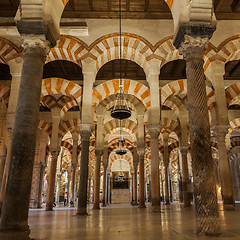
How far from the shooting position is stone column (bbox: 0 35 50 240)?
266cm

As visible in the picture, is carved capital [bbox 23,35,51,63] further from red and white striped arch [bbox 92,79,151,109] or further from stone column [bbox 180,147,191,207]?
stone column [bbox 180,147,191,207]

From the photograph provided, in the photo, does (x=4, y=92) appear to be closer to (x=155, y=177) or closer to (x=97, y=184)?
(x=97, y=184)

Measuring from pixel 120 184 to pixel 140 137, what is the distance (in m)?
12.8

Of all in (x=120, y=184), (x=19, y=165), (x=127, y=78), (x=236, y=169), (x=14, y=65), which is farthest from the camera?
(x=120, y=184)

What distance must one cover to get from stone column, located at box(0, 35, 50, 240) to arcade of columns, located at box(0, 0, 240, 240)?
0.04 ft

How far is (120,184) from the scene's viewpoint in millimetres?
21219

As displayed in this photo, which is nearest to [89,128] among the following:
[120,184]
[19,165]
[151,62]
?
[151,62]

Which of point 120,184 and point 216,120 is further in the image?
point 120,184

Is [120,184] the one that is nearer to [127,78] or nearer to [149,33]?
[127,78]

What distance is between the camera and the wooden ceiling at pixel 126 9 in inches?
241

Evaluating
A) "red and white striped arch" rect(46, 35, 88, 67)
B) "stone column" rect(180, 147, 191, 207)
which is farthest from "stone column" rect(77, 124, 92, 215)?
"stone column" rect(180, 147, 191, 207)

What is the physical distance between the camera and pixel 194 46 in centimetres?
341

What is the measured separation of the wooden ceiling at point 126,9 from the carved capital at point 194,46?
3.23m

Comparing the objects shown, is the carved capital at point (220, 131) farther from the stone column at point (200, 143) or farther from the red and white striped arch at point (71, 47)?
the red and white striped arch at point (71, 47)
